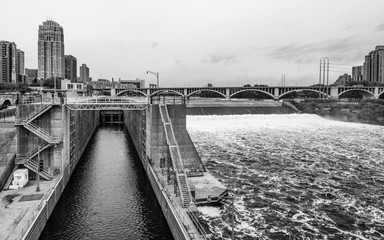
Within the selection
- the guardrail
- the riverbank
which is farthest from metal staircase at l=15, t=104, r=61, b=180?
the riverbank

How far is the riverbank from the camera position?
98.6 m

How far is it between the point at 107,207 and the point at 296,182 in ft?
72.0

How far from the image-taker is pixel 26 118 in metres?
28.7

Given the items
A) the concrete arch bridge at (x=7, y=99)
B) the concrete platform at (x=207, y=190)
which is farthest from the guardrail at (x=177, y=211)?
the concrete arch bridge at (x=7, y=99)

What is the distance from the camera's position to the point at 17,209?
72.0 feet

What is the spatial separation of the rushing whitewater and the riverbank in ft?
86.6

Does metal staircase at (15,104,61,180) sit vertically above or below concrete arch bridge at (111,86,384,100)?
below

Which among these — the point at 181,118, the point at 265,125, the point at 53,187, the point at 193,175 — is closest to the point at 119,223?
the point at 53,187

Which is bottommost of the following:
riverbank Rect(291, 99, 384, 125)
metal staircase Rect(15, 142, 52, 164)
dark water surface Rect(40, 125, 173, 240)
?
dark water surface Rect(40, 125, 173, 240)

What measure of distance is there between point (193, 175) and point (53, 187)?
13.6 meters

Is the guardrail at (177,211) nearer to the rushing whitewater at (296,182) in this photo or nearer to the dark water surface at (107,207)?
the dark water surface at (107,207)

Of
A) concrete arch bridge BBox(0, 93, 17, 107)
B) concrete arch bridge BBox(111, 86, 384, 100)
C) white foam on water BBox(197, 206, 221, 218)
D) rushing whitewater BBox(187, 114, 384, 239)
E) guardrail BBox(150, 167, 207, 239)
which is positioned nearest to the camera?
guardrail BBox(150, 167, 207, 239)

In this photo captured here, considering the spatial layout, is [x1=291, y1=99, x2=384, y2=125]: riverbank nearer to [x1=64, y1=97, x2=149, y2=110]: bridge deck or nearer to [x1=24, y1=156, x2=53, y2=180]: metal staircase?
[x1=64, y1=97, x2=149, y2=110]: bridge deck

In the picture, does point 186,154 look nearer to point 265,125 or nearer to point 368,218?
point 368,218
